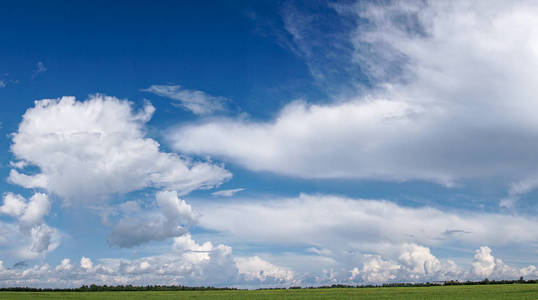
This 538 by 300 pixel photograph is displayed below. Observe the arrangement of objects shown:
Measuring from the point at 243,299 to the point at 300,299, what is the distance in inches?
407

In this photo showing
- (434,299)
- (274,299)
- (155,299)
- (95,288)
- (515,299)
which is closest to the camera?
(515,299)

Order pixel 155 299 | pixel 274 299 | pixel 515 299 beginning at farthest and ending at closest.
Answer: pixel 155 299 < pixel 274 299 < pixel 515 299

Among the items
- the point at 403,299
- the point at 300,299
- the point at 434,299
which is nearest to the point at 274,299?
the point at 300,299

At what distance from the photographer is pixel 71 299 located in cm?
8631

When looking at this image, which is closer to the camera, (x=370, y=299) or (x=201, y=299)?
(x=370, y=299)

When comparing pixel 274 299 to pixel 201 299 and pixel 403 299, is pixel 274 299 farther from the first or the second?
pixel 403 299

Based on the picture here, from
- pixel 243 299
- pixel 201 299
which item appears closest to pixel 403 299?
pixel 243 299

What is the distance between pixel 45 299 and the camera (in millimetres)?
85562

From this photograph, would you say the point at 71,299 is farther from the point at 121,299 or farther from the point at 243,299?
the point at 243,299

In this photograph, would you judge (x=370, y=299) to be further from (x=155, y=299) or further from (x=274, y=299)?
(x=155, y=299)

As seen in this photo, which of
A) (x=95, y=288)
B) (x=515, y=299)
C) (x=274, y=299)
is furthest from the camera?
(x=95, y=288)

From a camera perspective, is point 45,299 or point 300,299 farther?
point 45,299

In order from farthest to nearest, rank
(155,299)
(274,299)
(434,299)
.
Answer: (155,299) → (274,299) → (434,299)

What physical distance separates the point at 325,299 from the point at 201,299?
82.8 feet
